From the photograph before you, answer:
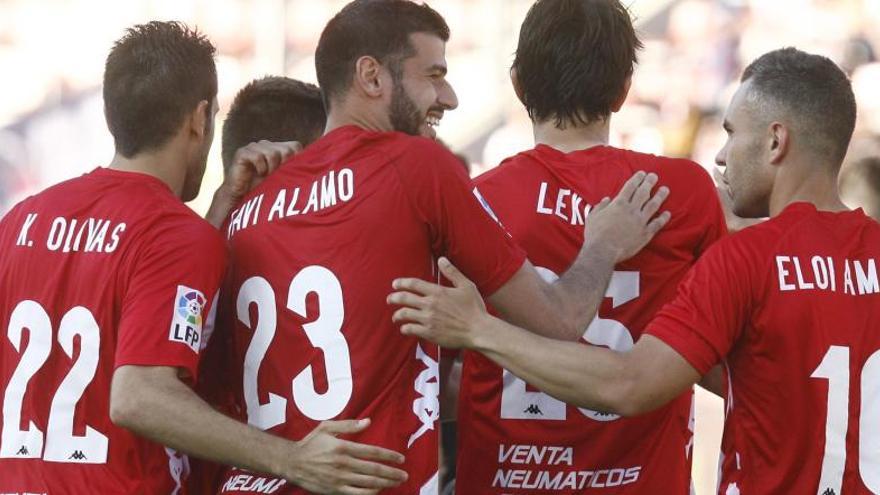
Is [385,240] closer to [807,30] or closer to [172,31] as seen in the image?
[172,31]

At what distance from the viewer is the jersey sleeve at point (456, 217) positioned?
150 inches

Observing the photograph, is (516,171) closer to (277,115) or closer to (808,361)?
(277,115)

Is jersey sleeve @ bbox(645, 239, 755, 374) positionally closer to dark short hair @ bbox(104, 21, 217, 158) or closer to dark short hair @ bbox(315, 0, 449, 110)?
dark short hair @ bbox(315, 0, 449, 110)

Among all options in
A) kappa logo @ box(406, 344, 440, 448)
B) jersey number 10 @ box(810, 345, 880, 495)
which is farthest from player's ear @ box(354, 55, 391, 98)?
jersey number 10 @ box(810, 345, 880, 495)

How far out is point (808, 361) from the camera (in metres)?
3.69

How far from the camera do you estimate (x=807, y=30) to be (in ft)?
48.5

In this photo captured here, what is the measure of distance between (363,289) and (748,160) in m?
1.17

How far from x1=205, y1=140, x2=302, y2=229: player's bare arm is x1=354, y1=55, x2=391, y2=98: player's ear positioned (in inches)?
12.9

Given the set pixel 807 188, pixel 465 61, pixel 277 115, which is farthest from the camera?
pixel 465 61

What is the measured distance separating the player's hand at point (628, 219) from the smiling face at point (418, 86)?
604mm

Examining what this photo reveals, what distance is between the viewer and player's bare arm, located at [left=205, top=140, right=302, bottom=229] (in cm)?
421

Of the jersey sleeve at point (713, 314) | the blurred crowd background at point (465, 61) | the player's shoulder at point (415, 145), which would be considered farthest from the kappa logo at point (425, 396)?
the blurred crowd background at point (465, 61)

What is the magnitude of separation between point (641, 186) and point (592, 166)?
185mm

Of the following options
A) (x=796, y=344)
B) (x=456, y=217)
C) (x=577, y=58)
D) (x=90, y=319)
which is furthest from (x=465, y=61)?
(x=796, y=344)
